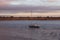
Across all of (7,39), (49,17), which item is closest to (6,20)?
(49,17)

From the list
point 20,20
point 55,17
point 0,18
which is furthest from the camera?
point 20,20

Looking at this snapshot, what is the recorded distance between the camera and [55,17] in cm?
1366

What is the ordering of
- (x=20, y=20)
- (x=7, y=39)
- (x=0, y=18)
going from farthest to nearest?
(x=20, y=20), (x=0, y=18), (x=7, y=39)

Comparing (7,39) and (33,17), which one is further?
(33,17)

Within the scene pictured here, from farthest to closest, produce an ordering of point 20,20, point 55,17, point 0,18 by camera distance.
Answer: point 20,20 < point 55,17 < point 0,18

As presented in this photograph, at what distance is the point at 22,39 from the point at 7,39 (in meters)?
0.57

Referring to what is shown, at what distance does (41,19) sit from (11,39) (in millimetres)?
7443

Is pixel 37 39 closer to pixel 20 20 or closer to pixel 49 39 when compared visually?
pixel 49 39

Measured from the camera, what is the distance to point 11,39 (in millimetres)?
6863

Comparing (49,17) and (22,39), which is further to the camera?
(49,17)

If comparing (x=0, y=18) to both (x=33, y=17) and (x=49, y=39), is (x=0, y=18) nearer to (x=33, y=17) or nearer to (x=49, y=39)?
(x=33, y=17)

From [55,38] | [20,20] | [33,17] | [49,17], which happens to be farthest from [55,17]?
[55,38]

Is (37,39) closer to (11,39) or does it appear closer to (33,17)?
(11,39)

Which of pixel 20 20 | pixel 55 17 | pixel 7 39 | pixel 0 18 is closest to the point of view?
pixel 7 39
